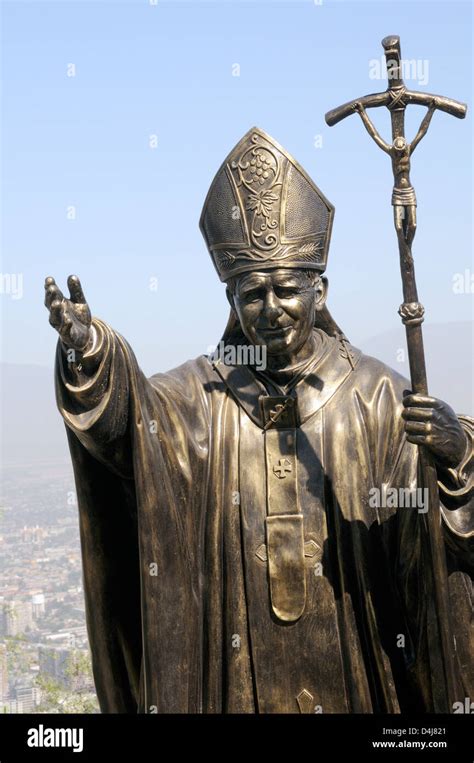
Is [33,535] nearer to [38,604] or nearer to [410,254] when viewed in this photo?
[38,604]

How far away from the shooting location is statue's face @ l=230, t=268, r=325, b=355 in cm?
903

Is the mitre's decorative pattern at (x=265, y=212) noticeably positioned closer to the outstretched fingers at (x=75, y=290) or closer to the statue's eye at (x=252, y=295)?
the statue's eye at (x=252, y=295)

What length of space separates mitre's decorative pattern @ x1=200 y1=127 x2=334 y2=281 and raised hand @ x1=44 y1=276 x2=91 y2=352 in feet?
3.58

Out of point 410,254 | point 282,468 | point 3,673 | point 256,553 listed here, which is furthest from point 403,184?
point 3,673

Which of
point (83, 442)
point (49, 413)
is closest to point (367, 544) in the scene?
point (83, 442)

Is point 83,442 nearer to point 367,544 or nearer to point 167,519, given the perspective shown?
point 167,519

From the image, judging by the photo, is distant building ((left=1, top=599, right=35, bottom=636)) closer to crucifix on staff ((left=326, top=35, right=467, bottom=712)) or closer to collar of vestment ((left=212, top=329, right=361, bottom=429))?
collar of vestment ((left=212, top=329, right=361, bottom=429))

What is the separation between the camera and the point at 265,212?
360 inches

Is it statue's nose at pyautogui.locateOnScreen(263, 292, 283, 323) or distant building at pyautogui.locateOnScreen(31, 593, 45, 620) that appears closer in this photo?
statue's nose at pyautogui.locateOnScreen(263, 292, 283, 323)

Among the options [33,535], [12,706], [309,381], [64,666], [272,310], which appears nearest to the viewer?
[272,310]

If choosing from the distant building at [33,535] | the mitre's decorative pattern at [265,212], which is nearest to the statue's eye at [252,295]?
the mitre's decorative pattern at [265,212]

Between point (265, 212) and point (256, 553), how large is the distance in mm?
1910

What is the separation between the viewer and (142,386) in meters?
8.95

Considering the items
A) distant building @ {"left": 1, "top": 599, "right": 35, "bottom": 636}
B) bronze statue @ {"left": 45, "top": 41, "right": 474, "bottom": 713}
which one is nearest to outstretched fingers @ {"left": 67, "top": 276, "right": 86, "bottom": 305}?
bronze statue @ {"left": 45, "top": 41, "right": 474, "bottom": 713}
